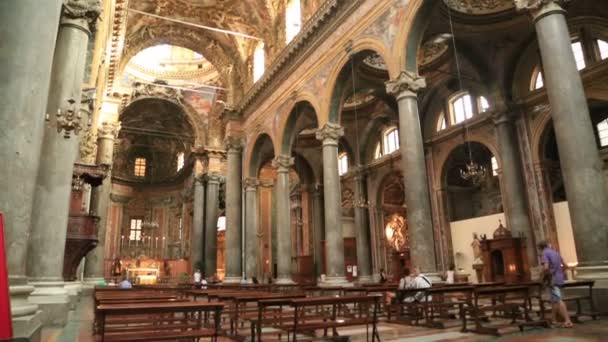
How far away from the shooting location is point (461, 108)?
57.1ft

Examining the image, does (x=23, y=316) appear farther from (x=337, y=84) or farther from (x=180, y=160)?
(x=180, y=160)

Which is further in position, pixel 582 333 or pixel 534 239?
pixel 534 239

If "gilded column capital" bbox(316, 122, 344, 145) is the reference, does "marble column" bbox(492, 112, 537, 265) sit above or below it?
below

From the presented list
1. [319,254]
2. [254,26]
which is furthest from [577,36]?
[319,254]

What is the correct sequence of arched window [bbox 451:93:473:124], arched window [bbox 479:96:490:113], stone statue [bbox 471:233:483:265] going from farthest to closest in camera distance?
arched window [bbox 451:93:473:124]
arched window [bbox 479:96:490:113]
stone statue [bbox 471:233:483:265]

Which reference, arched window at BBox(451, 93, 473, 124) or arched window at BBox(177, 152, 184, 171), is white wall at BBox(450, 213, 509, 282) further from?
arched window at BBox(177, 152, 184, 171)

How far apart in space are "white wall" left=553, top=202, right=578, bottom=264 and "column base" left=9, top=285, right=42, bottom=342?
1399 centimetres

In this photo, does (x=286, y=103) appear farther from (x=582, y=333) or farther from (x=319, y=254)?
(x=582, y=333)

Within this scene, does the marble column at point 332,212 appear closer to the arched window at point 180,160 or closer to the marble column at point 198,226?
the marble column at point 198,226

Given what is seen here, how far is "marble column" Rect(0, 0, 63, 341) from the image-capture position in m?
3.70

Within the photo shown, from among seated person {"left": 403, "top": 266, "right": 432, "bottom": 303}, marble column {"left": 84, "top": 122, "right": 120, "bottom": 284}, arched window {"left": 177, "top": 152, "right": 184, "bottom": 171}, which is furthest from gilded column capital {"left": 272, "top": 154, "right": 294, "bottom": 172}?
arched window {"left": 177, "top": 152, "right": 184, "bottom": 171}

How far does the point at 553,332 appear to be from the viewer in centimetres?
568

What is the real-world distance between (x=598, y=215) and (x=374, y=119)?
583 inches

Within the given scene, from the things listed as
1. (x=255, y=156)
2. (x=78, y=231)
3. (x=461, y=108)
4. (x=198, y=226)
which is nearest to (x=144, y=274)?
(x=198, y=226)
